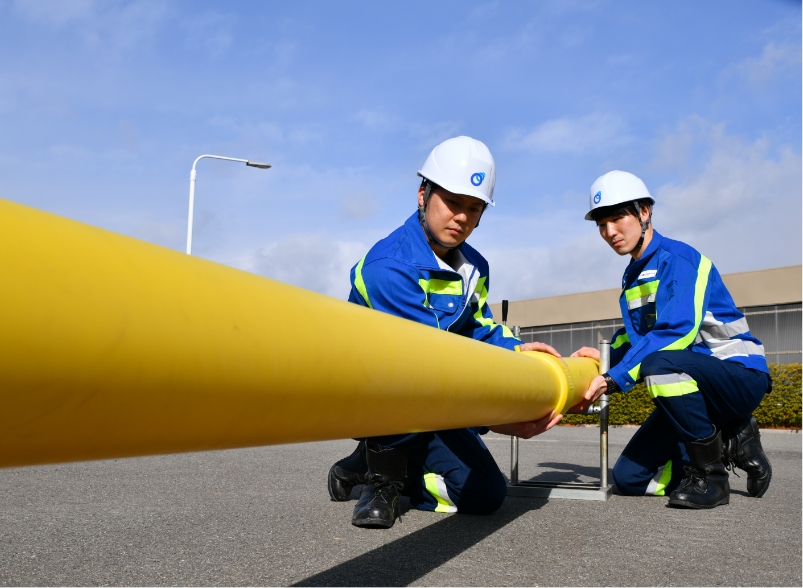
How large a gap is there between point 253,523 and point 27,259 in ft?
7.47

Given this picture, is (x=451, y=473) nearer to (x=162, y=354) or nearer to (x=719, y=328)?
(x=719, y=328)

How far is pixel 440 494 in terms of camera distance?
11.1ft

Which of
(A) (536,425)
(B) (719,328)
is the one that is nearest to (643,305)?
(B) (719,328)

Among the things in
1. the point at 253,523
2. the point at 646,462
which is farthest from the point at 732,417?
the point at 253,523

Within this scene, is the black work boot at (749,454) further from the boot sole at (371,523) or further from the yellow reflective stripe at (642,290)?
the boot sole at (371,523)

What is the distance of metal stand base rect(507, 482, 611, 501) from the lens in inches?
148

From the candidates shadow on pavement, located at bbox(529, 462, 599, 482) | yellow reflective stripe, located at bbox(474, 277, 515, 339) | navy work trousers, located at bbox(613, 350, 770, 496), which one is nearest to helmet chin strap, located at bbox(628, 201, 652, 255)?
navy work trousers, located at bbox(613, 350, 770, 496)

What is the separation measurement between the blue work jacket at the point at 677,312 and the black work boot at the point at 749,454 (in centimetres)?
37

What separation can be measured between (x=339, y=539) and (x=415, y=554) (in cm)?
33

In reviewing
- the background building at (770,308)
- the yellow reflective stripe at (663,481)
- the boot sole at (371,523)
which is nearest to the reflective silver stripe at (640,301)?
the yellow reflective stripe at (663,481)

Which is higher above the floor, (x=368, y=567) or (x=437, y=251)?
(x=437, y=251)

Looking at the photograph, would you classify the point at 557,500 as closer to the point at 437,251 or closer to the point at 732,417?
the point at 732,417

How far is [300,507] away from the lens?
3.28 meters

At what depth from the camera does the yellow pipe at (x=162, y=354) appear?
76cm
